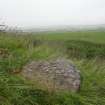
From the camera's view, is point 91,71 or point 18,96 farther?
point 91,71

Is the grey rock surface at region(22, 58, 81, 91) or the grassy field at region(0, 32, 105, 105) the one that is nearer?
the grassy field at region(0, 32, 105, 105)

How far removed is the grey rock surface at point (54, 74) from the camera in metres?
6.59

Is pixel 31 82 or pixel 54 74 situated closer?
pixel 31 82

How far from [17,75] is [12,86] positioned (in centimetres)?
58

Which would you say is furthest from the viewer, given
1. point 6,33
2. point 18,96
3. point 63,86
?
point 6,33

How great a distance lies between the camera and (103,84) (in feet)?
23.2

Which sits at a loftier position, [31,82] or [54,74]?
[54,74]

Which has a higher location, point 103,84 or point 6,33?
point 6,33

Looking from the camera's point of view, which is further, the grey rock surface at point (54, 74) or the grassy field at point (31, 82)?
the grey rock surface at point (54, 74)

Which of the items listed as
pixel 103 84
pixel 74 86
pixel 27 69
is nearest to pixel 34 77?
pixel 27 69

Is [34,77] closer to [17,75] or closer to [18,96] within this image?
[17,75]

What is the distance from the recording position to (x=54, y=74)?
6.70m

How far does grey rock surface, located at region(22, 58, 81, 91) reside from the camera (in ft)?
21.6

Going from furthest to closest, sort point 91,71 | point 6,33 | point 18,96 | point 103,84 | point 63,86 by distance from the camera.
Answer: point 6,33, point 91,71, point 103,84, point 63,86, point 18,96
